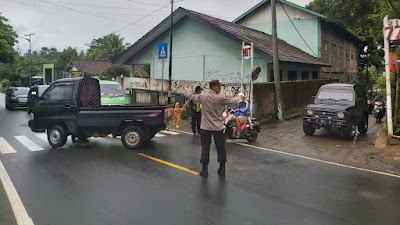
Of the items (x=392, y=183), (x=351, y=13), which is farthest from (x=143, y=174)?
(x=351, y=13)

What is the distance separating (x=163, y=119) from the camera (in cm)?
1032

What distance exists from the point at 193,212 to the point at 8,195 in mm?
3318

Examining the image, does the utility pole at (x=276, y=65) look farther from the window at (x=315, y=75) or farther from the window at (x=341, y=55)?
the window at (x=341, y=55)

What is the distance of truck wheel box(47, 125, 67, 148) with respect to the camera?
10303 mm

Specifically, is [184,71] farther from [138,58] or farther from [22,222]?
[22,222]

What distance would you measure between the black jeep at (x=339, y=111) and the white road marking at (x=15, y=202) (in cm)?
1031

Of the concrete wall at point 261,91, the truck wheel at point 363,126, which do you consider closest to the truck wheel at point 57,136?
the concrete wall at point 261,91

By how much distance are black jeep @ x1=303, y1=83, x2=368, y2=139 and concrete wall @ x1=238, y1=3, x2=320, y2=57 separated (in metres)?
14.1

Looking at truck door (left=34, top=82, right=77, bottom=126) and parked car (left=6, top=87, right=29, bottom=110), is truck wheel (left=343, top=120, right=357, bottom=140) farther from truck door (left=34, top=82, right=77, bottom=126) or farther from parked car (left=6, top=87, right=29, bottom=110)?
parked car (left=6, top=87, right=29, bottom=110)

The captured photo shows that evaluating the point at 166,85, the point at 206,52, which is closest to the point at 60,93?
the point at 166,85

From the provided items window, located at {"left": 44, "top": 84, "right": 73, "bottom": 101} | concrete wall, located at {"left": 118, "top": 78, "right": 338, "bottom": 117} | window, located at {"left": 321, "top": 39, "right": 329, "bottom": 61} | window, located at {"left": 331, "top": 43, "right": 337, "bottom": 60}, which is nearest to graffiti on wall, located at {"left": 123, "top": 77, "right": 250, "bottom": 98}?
concrete wall, located at {"left": 118, "top": 78, "right": 338, "bottom": 117}

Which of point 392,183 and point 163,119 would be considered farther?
point 163,119

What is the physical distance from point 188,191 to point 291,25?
25.9 metres

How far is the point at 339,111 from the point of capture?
12648 mm
